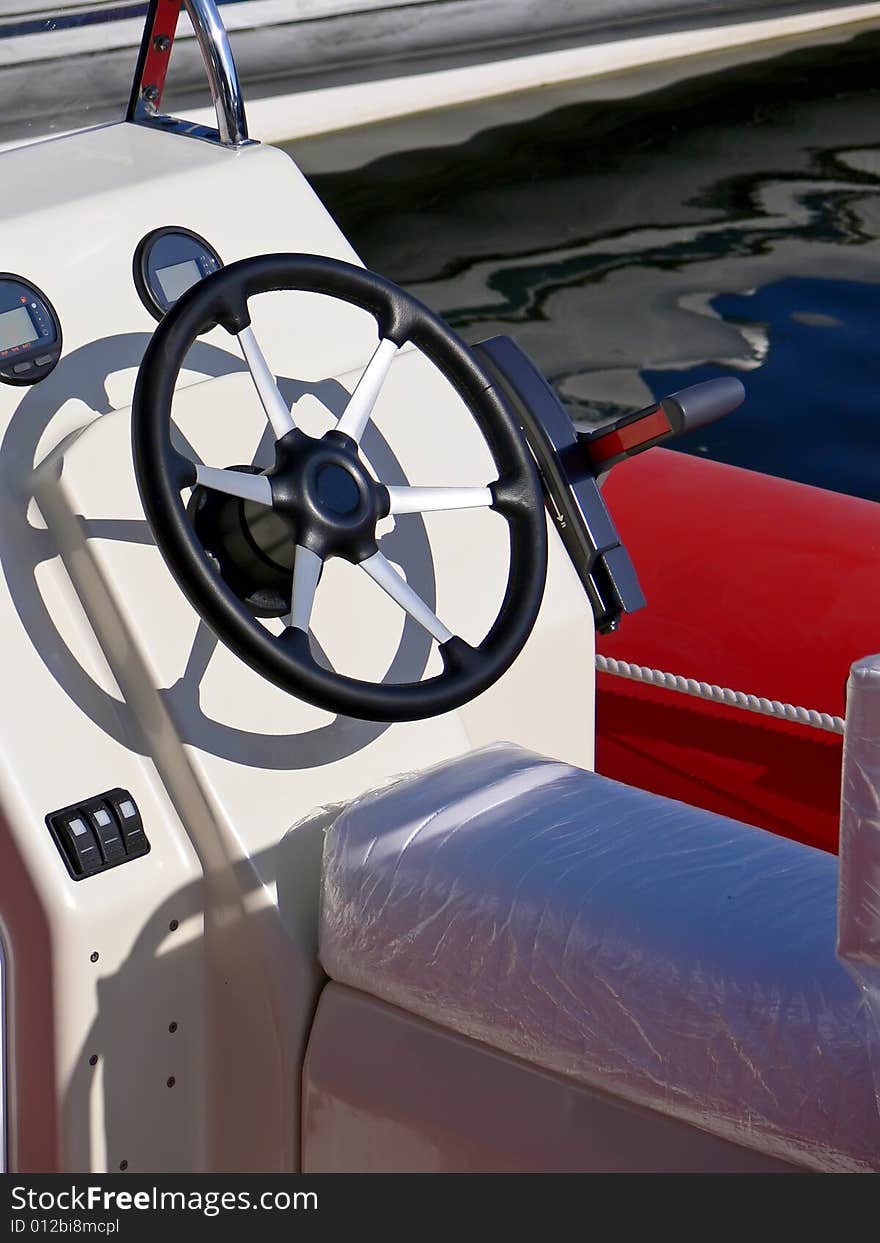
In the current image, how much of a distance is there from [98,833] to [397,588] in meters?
0.24

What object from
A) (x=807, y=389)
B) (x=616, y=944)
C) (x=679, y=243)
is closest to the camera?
(x=616, y=944)

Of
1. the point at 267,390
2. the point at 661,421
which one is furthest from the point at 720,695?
the point at 267,390

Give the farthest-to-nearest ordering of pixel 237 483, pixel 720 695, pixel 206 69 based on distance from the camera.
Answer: pixel 720 695 → pixel 206 69 → pixel 237 483

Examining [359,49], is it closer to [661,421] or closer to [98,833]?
[661,421]

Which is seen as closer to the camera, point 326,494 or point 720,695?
point 326,494

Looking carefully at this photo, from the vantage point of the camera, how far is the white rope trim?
1.47 meters

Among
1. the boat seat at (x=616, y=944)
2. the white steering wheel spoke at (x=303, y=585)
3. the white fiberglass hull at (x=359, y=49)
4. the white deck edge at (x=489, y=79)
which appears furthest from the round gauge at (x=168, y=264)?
the white deck edge at (x=489, y=79)

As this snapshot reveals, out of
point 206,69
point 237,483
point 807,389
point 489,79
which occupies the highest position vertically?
point 206,69

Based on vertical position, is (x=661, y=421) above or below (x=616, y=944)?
above

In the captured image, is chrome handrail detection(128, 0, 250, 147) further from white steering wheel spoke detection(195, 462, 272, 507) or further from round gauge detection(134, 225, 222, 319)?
white steering wheel spoke detection(195, 462, 272, 507)

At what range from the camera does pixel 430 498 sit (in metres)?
1.04

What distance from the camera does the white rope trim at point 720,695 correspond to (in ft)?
4.82

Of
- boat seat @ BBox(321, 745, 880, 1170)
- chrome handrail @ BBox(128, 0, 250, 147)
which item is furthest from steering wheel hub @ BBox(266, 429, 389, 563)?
chrome handrail @ BBox(128, 0, 250, 147)
